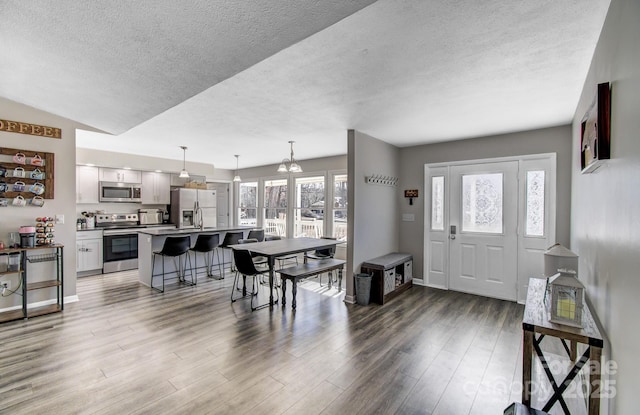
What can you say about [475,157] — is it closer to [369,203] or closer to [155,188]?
[369,203]

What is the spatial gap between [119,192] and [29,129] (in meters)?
2.90

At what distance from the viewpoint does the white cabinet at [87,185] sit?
5844 mm

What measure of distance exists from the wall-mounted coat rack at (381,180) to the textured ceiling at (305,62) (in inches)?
32.8

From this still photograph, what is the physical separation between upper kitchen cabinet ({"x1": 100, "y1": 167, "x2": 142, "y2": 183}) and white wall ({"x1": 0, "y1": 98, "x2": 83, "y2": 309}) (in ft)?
8.16

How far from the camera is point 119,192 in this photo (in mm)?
6355

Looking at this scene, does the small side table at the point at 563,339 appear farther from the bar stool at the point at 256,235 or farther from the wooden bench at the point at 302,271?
the bar stool at the point at 256,235

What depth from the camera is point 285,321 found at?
348cm

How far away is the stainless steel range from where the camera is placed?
5.77 metres

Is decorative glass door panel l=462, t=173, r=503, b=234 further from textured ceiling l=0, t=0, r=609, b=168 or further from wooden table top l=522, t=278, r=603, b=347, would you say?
wooden table top l=522, t=278, r=603, b=347

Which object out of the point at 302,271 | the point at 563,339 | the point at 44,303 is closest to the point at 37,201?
the point at 44,303

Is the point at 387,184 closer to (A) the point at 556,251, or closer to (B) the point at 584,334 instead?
(A) the point at 556,251

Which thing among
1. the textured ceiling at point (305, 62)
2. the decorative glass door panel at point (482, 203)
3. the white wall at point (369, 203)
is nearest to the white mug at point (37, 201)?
the textured ceiling at point (305, 62)

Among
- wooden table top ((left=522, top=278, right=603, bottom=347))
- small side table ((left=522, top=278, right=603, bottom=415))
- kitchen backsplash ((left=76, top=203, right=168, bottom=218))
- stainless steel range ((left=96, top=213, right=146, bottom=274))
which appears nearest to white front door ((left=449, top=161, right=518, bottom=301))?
wooden table top ((left=522, top=278, right=603, bottom=347))

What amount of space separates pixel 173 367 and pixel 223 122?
2941mm
